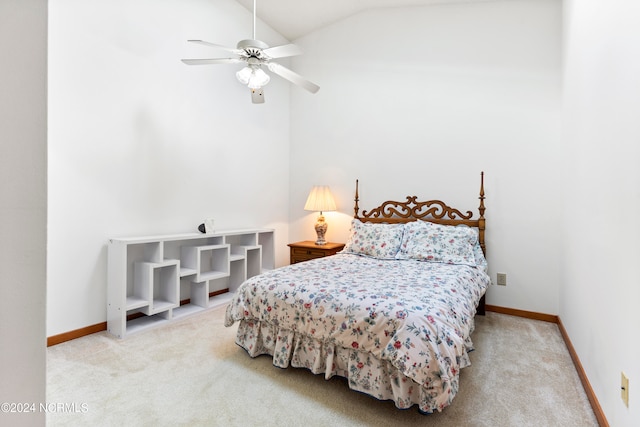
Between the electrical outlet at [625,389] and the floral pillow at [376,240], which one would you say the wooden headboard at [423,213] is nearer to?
the floral pillow at [376,240]

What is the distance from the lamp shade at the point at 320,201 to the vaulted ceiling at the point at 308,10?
2217mm

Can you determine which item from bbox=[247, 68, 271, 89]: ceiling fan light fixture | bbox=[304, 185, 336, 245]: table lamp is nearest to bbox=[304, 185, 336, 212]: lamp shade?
bbox=[304, 185, 336, 245]: table lamp

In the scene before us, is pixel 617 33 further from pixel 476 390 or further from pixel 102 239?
pixel 102 239

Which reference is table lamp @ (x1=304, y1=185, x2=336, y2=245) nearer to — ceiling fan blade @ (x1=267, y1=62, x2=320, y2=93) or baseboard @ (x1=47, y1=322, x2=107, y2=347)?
ceiling fan blade @ (x1=267, y1=62, x2=320, y2=93)

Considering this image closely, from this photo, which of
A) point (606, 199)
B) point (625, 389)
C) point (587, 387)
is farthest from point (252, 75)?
point (587, 387)

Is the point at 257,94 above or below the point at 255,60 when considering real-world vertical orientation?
below

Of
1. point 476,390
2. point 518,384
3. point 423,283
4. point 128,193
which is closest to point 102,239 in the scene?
point 128,193

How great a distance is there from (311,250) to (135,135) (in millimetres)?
2240

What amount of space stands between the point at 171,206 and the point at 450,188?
3008 millimetres

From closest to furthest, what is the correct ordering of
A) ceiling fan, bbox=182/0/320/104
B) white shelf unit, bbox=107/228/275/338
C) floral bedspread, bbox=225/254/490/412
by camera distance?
floral bedspread, bbox=225/254/490/412 < ceiling fan, bbox=182/0/320/104 < white shelf unit, bbox=107/228/275/338

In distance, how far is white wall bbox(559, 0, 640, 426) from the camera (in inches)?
54.1

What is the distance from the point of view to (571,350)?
2449 millimetres

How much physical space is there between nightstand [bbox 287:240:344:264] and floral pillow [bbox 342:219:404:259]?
402 mm

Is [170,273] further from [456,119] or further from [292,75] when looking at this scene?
[456,119]
